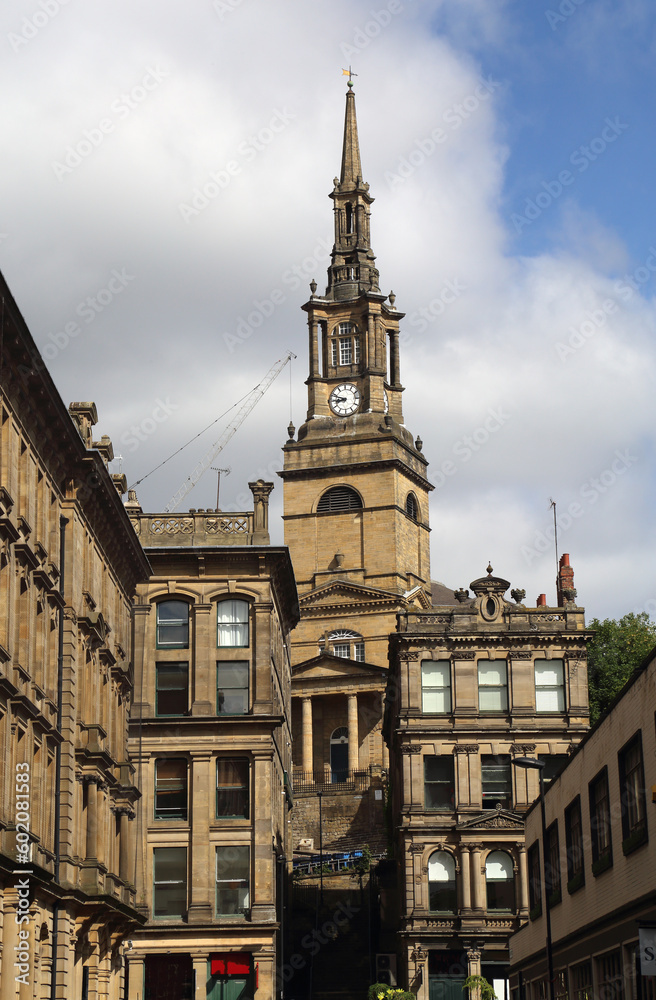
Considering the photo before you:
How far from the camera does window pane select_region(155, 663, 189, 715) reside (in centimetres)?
A: 6109

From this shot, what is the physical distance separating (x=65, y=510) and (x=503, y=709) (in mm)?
35216

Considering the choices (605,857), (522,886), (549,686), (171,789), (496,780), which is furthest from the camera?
(549,686)

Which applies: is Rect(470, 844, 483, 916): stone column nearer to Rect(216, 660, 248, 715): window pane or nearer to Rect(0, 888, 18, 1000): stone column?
Rect(216, 660, 248, 715): window pane

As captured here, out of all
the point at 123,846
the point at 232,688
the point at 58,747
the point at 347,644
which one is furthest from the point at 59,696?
the point at 347,644

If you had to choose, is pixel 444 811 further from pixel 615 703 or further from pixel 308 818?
pixel 615 703

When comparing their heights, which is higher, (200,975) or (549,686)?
(549,686)

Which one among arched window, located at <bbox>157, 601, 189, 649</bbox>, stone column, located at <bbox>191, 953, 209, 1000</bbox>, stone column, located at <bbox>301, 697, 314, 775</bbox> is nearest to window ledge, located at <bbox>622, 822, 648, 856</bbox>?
stone column, located at <bbox>191, 953, 209, 1000</bbox>

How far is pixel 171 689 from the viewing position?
61.3 metres

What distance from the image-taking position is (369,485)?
11562 centimetres

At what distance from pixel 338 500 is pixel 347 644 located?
1151 centimetres

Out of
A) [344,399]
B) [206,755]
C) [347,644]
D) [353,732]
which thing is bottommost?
[206,755]

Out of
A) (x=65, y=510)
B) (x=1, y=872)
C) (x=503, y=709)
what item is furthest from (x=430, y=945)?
(x=1, y=872)

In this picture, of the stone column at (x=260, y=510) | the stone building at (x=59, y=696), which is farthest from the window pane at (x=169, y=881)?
the stone column at (x=260, y=510)

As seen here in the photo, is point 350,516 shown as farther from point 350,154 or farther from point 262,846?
point 262,846
